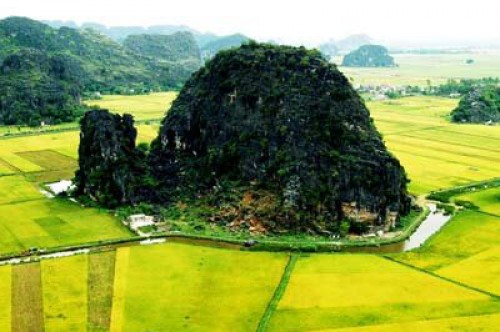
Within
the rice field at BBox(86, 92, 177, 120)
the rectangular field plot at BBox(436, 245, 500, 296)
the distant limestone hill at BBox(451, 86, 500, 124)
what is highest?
the distant limestone hill at BBox(451, 86, 500, 124)

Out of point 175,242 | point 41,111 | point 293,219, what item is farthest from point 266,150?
point 41,111

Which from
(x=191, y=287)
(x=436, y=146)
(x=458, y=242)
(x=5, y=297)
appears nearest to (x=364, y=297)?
(x=191, y=287)

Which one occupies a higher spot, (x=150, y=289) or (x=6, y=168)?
(x=6, y=168)

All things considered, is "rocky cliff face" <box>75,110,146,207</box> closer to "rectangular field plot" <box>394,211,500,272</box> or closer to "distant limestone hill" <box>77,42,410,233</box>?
"distant limestone hill" <box>77,42,410,233</box>

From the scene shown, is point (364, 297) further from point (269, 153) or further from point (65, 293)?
point (269, 153)

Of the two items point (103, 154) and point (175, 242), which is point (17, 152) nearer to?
point (103, 154)

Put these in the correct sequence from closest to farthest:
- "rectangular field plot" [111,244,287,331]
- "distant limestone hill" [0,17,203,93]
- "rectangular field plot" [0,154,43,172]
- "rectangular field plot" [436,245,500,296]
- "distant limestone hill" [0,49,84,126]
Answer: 1. "rectangular field plot" [111,244,287,331]
2. "rectangular field plot" [436,245,500,296]
3. "rectangular field plot" [0,154,43,172]
4. "distant limestone hill" [0,49,84,126]
5. "distant limestone hill" [0,17,203,93]

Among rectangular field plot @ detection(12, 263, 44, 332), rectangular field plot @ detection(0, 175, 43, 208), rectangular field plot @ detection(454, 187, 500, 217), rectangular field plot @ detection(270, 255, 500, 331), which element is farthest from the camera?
rectangular field plot @ detection(0, 175, 43, 208)

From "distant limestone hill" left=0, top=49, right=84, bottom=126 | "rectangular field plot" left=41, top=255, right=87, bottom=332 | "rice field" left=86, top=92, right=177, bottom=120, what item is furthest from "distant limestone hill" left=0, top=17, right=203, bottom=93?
"rectangular field plot" left=41, top=255, right=87, bottom=332
